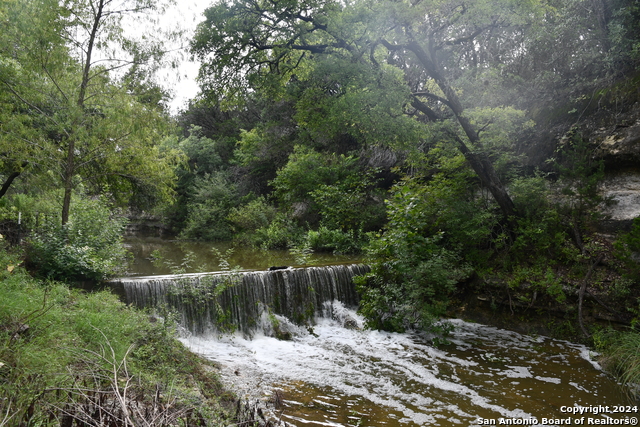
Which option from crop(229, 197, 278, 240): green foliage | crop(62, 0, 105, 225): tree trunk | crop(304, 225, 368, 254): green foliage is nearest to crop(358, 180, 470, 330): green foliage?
crop(304, 225, 368, 254): green foliage

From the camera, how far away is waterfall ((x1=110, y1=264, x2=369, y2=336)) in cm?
776

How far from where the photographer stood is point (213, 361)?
250 inches

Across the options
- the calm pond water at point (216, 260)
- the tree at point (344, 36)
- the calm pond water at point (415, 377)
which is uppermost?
the tree at point (344, 36)

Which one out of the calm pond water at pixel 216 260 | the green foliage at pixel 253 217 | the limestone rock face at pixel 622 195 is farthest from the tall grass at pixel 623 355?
the green foliage at pixel 253 217

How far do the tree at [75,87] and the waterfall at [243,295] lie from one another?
8.24 feet

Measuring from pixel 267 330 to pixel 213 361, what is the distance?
1.94 meters

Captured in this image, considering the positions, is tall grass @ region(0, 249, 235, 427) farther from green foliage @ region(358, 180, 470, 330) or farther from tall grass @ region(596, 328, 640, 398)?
tall grass @ region(596, 328, 640, 398)

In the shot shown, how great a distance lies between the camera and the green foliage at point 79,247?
6.87 m

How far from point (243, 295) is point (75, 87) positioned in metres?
5.59

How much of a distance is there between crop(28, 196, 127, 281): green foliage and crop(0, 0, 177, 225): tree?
16.1 inches

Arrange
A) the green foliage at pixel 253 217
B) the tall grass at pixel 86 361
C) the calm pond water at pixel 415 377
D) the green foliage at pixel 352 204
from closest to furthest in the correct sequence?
the tall grass at pixel 86 361
the calm pond water at pixel 415 377
the green foliage at pixel 352 204
the green foliage at pixel 253 217

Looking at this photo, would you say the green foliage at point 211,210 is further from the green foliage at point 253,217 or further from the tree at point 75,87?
the tree at point 75,87

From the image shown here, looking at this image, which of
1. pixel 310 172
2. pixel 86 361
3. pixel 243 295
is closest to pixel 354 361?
pixel 243 295

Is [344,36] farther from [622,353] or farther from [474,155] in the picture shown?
[622,353]
